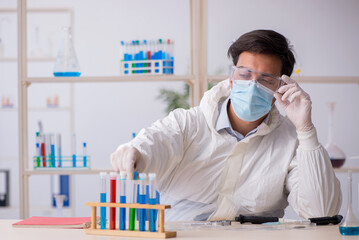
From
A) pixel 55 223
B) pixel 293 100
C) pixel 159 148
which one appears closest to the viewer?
pixel 55 223

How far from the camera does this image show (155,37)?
199 inches

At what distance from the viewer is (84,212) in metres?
5.01

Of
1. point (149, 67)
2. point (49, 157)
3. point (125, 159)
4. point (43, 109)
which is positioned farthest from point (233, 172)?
point (43, 109)

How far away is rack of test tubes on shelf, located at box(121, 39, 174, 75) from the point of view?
280cm

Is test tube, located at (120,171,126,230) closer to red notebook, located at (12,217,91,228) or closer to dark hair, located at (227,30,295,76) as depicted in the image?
red notebook, located at (12,217,91,228)

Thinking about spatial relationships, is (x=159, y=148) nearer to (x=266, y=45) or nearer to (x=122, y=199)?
(x=122, y=199)

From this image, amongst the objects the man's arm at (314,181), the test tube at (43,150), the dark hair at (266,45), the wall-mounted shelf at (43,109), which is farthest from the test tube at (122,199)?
the wall-mounted shelf at (43,109)

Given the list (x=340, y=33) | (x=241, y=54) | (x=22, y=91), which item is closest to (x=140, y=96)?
(x=340, y=33)

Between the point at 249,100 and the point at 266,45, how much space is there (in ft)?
0.70

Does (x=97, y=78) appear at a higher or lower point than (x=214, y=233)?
higher

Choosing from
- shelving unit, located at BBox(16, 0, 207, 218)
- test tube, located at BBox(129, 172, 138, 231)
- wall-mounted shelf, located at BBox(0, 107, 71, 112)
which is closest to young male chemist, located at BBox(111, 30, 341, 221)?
test tube, located at BBox(129, 172, 138, 231)

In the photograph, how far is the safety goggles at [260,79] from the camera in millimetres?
1911

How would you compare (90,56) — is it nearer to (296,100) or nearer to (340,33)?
(340,33)

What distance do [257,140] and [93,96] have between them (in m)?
3.36
